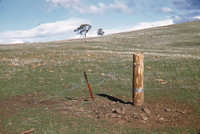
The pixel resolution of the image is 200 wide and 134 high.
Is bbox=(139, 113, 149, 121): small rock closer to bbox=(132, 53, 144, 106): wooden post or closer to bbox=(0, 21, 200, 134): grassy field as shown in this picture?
bbox=(0, 21, 200, 134): grassy field

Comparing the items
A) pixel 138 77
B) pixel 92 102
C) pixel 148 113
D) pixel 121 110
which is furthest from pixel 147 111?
pixel 92 102

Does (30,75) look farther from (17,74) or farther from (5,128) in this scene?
(5,128)

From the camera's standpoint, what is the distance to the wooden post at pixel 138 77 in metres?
8.68

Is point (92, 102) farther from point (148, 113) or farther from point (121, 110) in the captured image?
point (148, 113)

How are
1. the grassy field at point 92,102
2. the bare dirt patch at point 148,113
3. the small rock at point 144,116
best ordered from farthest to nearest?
the small rock at point 144,116
the bare dirt patch at point 148,113
the grassy field at point 92,102

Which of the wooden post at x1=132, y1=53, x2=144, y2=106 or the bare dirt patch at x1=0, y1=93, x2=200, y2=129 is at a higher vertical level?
the wooden post at x1=132, y1=53, x2=144, y2=106

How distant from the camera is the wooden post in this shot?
8.68 metres

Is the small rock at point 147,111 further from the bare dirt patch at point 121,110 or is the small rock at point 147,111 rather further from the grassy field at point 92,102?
the grassy field at point 92,102

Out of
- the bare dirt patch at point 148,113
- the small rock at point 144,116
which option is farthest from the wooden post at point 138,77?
the small rock at point 144,116

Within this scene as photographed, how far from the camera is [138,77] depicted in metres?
8.74

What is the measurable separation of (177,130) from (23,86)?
32.9 feet

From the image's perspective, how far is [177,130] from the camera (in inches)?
266

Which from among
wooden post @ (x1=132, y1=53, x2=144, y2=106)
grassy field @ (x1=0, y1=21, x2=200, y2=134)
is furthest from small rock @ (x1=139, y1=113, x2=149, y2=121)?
wooden post @ (x1=132, y1=53, x2=144, y2=106)

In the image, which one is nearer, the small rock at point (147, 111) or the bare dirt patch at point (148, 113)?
the bare dirt patch at point (148, 113)
